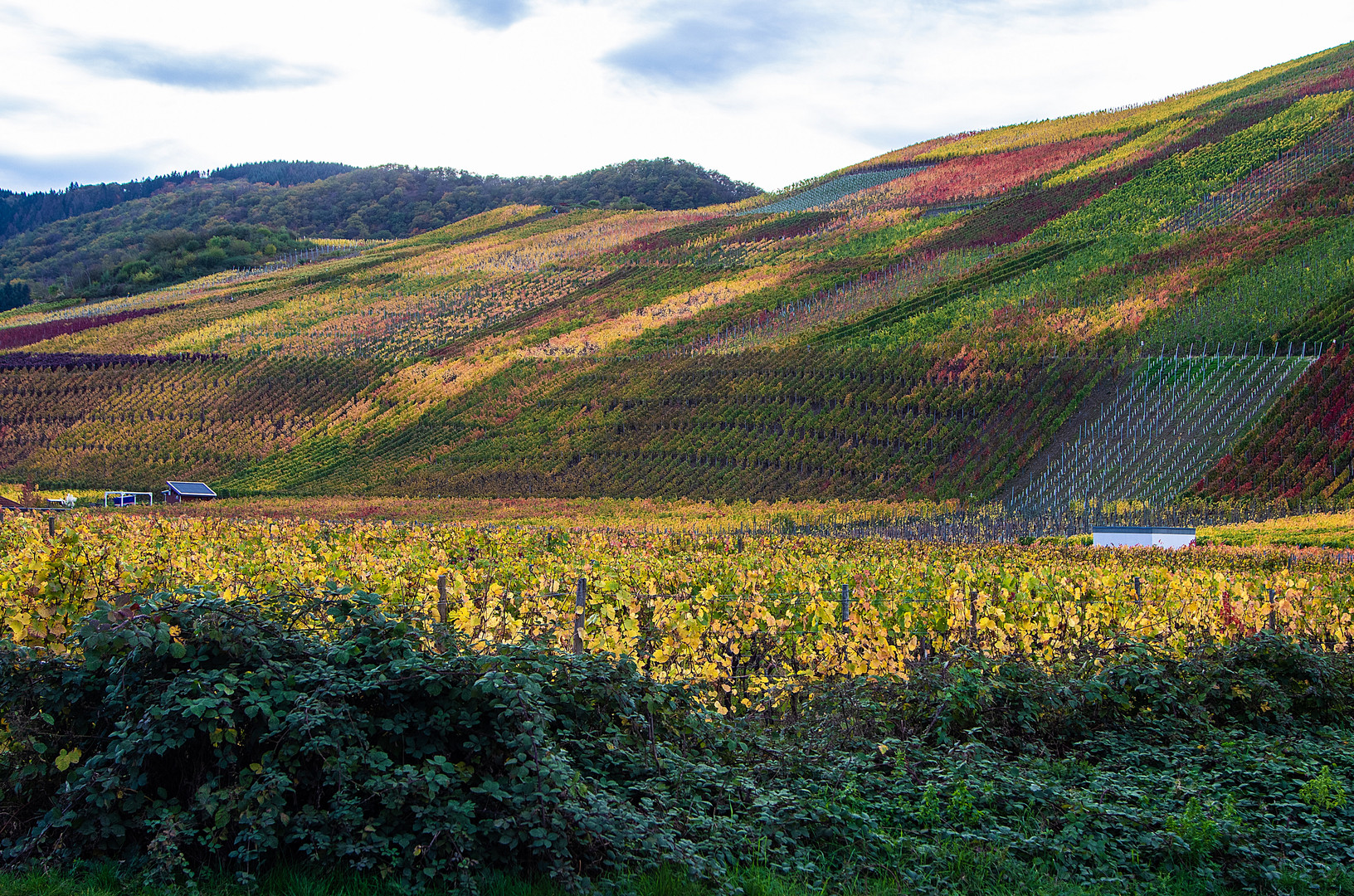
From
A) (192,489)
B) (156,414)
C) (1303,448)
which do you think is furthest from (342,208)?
(1303,448)

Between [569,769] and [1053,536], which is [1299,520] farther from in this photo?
[569,769]

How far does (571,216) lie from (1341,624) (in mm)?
125809

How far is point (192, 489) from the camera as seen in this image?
55.8 meters

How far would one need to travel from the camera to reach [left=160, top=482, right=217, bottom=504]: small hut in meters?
55.0

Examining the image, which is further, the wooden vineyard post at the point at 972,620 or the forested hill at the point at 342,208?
the forested hill at the point at 342,208

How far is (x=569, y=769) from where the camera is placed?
594cm

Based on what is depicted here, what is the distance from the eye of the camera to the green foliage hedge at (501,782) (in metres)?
5.62

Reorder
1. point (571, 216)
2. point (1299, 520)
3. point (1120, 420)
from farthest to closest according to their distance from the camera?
point (571, 216) < point (1120, 420) < point (1299, 520)

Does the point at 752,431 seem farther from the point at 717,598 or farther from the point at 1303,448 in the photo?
the point at 717,598

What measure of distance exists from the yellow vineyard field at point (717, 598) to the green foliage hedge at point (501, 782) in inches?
44.2

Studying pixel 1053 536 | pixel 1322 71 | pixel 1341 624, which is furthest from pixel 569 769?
pixel 1322 71

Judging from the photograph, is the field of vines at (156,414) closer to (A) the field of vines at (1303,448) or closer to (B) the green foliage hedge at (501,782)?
(A) the field of vines at (1303,448)

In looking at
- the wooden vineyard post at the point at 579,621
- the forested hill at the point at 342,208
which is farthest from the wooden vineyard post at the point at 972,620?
the forested hill at the point at 342,208

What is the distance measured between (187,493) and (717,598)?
51.6m
